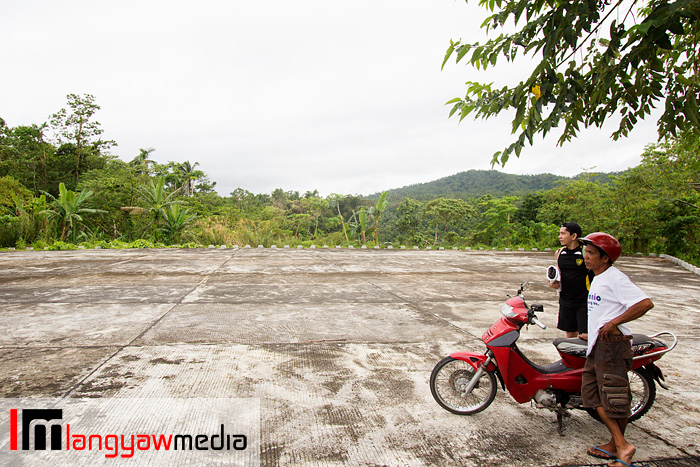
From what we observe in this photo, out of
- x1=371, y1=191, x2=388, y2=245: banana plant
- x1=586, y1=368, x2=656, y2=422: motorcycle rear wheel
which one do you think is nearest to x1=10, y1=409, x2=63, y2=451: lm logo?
x1=586, y1=368, x2=656, y2=422: motorcycle rear wheel

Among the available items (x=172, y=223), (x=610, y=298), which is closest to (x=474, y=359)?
(x=610, y=298)

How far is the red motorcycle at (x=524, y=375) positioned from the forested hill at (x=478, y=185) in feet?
187

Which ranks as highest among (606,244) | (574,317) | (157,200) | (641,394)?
(157,200)

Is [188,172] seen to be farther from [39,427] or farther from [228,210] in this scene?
[39,427]

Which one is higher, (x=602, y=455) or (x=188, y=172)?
(x=188, y=172)

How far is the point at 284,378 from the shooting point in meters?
3.21

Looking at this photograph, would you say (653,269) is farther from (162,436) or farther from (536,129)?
(162,436)

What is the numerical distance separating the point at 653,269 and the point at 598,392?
37.4 feet

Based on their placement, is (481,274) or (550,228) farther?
(550,228)

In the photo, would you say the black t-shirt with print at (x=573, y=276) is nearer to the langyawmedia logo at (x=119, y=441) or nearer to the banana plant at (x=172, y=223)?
the langyawmedia logo at (x=119, y=441)

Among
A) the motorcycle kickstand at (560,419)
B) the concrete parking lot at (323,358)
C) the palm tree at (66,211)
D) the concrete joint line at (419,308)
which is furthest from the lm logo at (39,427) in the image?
the palm tree at (66,211)

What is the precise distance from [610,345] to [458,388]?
102 cm

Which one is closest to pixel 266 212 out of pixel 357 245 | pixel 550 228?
pixel 357 245

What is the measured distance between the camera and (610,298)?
2250 millimetres
